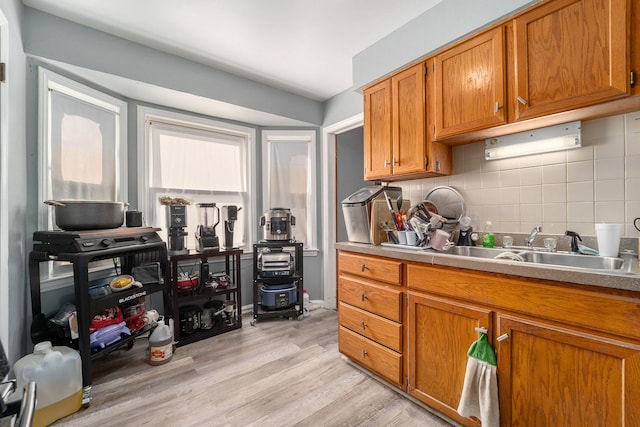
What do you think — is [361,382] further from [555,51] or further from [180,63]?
[180,63]

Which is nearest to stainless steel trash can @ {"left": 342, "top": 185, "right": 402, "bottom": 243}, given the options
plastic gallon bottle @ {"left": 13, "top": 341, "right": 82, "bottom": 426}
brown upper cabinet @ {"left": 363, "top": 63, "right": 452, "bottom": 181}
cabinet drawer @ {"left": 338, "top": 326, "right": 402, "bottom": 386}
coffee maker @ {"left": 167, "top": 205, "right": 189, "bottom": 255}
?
brown upper cabinet @ {"left": 363, "top": 63, "right": 452, "bottom": 181}

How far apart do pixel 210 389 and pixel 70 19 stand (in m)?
2.78

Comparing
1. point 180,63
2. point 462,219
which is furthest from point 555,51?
point 180,63

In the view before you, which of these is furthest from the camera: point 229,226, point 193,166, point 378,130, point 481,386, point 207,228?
point 193,166

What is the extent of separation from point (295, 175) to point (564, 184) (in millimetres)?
2537

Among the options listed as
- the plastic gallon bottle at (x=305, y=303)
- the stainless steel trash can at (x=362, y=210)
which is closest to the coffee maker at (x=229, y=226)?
the plastic gallon bottle at (x=305, y=303)

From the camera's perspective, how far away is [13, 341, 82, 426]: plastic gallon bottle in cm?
141

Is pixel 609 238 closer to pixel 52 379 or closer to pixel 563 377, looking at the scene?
pixel 563 377

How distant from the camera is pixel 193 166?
2.87 metres

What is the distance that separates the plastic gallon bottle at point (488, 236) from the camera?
177cm

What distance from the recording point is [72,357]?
5.07 ft

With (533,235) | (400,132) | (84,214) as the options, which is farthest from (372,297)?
(84,214)

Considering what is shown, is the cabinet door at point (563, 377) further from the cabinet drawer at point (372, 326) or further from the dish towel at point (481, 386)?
the cabinet drawer at point (372, 326)

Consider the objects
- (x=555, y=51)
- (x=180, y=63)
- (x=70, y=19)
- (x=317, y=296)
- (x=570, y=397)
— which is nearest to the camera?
(x=570, y=397)
